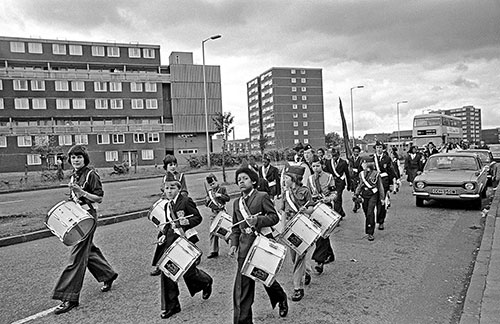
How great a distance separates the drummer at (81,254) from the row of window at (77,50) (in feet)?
193

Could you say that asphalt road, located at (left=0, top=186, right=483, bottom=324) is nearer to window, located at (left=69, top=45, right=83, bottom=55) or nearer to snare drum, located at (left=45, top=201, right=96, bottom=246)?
snare drum, located at (left=45, top=201, right=96, bottom=246)

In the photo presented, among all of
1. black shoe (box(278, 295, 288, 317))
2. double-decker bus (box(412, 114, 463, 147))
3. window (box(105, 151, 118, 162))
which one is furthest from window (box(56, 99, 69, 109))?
black shoe (box(278, 295, 288, 317))

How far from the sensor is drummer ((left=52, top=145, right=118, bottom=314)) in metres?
4.93

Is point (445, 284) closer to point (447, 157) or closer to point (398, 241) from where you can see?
point (398, 241)

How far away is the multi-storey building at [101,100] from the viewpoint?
52.9 m

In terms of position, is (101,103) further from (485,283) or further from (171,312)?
(485,283)

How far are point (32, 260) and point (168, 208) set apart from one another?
13.3 ft

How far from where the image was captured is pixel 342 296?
514 cm

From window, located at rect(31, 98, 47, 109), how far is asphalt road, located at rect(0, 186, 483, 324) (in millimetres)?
51768

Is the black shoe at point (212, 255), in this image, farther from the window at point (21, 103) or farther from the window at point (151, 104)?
the window at point (151, 104)

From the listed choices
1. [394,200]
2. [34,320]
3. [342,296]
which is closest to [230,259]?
[342,296]

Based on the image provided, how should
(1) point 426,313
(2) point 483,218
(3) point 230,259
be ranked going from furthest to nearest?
1. (2) point 483,218
2. (3) point 230,259
3. (1) point 426,313

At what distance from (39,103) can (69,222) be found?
5655 centimetres

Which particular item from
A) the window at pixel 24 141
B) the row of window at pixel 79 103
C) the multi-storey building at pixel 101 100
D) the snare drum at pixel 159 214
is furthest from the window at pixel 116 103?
the snare drum at pixel 159 214
